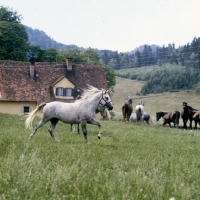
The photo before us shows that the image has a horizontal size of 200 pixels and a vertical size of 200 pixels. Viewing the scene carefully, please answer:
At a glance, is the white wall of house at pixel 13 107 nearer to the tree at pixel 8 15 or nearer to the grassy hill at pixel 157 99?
the tree at pixel 8 15

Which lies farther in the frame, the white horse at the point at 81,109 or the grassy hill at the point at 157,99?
the grassy hill at the point at 157,99

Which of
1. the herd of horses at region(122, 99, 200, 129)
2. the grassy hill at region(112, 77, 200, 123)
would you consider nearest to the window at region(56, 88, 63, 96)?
the herd of horses at region(122, 99, 200, 129)

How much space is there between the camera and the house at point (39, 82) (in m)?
57.2

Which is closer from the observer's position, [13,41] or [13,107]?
[13,107]

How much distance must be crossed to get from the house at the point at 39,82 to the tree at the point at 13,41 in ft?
31.7

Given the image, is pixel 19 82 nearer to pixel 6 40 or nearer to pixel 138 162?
pixel 6 40

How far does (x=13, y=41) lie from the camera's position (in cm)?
6931

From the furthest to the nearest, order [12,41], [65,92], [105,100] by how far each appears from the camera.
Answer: [12,41]
[65,92]
[105,100]

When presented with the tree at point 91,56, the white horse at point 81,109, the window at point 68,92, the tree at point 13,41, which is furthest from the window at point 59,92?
the white horse at point 81,109

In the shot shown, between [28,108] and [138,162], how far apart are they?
4990cm

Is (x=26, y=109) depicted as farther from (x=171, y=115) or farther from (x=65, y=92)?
(x=171, y=115)

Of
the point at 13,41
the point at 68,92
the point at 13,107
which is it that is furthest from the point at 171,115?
the point at 13,41

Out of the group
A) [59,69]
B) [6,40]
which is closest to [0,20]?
[6,40]

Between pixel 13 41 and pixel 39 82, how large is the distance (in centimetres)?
1356
